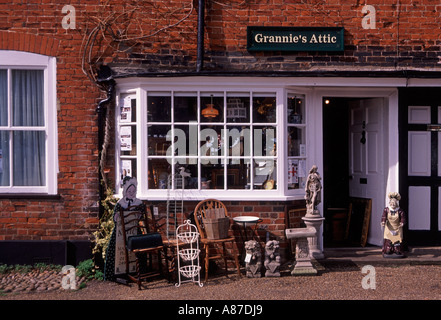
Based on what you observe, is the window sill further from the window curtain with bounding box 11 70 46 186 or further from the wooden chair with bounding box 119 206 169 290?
the wooden chair with bounding box 119 206 169 290

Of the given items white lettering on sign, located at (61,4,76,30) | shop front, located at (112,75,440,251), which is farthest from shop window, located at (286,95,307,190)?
white lettering on sign, located at (61,4,76,30)

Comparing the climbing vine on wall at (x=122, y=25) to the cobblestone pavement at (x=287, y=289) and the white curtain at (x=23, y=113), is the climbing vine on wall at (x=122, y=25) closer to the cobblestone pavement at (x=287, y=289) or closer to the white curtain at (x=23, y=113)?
the white curtain at (x=23, y=113)

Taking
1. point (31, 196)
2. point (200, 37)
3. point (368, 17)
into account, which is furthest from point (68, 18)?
point (368, 17)

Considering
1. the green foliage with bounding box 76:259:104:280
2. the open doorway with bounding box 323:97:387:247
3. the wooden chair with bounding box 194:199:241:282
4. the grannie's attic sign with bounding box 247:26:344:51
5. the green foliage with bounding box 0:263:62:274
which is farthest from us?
the open doorway with bounding box 323:97:387:247

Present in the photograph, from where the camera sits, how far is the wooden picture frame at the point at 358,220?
925cm

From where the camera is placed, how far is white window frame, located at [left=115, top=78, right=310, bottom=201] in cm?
811

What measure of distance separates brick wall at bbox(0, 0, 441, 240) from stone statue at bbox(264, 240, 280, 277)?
63 cm

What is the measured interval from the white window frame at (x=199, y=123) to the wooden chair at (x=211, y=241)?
18 cm

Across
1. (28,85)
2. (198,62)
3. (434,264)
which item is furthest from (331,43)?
(28,85)

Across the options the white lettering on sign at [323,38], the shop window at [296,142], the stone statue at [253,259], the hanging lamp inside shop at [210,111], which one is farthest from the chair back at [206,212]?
the white lettering on sign at [323,38]

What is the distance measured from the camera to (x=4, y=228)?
8.16 meters

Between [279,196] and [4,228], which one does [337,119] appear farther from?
[4,228]

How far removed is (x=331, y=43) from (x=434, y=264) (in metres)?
3.84

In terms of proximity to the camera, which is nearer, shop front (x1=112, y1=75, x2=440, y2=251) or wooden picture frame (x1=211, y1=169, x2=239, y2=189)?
shop front (x1=112, y1=75, x2=440, y2=251)
